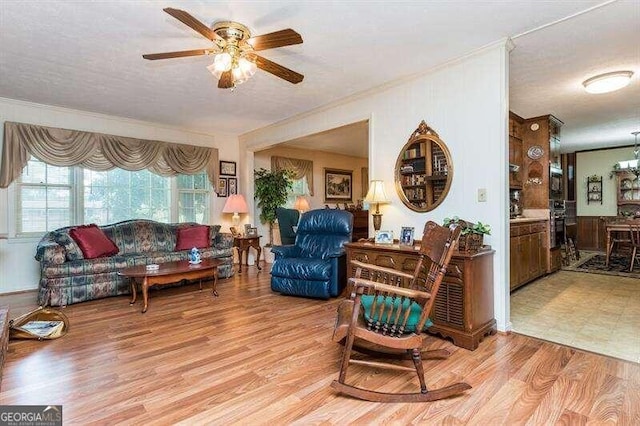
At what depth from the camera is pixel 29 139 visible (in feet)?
14.2

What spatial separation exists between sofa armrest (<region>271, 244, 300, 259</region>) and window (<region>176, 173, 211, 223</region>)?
93.1 inches

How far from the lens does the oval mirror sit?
330cm

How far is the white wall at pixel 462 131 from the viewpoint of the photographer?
286 cm

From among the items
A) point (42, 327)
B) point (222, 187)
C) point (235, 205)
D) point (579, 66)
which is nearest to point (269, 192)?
point (235, 205)

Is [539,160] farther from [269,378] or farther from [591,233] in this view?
[269,378]

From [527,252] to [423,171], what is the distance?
2152 millimetres

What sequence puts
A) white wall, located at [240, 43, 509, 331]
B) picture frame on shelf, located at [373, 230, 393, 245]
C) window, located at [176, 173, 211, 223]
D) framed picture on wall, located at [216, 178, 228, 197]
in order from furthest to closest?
framed picture on wall, located at [216, 178, 228, 197] → window, located at [176, 173, 211, 223] → picture frame on shelf, located at [373, 230, 393, 245] → white wall, located at [240, 43, 509, 331]

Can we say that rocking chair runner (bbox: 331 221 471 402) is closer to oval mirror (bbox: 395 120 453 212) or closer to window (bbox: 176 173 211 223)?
oval mirror (bbox: 395 120 453 212)

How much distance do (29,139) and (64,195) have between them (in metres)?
0.82

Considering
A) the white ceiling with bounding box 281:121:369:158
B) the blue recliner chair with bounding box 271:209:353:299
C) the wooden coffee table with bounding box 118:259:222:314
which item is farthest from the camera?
the white ceiling with bounding box 281:121:369:158

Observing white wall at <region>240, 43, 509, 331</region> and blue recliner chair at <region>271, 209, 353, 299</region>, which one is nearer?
white wall at <region>240, 43, 509, 331</region>

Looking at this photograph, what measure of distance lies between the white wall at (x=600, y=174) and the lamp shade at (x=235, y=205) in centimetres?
788

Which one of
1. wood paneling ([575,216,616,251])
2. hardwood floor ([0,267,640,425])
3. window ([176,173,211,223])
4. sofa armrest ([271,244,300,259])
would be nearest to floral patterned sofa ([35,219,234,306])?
window ([176,173,211,223])

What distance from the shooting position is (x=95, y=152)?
15.8ft
